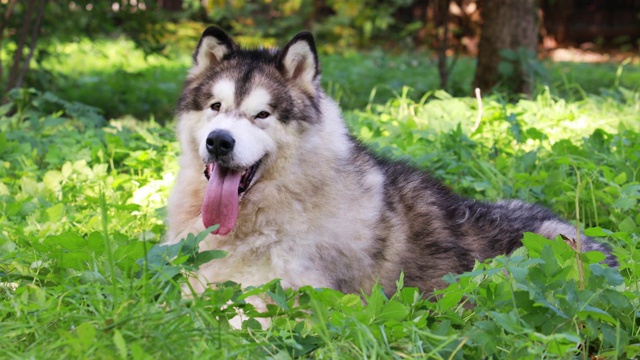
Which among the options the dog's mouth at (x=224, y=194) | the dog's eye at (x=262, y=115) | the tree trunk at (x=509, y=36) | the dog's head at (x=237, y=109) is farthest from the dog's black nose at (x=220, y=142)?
the tree trunk at (x=509, y=36)

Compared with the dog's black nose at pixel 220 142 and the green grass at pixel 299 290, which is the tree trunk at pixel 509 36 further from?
the dog's black nose at pixel 220 142

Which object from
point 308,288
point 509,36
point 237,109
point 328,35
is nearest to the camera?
point 308,288

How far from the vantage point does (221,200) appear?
3359mm

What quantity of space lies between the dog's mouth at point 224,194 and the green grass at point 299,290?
1.35 ft

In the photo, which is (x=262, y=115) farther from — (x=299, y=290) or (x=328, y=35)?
(x=328, y=35)

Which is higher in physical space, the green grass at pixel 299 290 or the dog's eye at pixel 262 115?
the dog's eye at pixel 262 115

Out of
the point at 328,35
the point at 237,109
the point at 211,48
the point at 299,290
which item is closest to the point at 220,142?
the point at 237,109

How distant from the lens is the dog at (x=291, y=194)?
3275 mm

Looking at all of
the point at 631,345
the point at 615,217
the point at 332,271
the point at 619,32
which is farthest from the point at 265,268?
the point at 619,32

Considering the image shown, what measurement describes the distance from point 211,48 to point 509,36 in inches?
227

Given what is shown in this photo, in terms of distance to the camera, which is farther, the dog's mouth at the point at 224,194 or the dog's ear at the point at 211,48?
the dog's ear at the point at 211,48

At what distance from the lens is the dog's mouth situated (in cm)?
332

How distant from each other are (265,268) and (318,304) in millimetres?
680

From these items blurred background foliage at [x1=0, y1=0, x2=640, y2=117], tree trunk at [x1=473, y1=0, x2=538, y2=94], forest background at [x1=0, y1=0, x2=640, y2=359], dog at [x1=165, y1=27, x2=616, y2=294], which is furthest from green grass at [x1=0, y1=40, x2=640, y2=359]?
tree trunk at [x1=473, y1=0, x2=538, y2=94]
